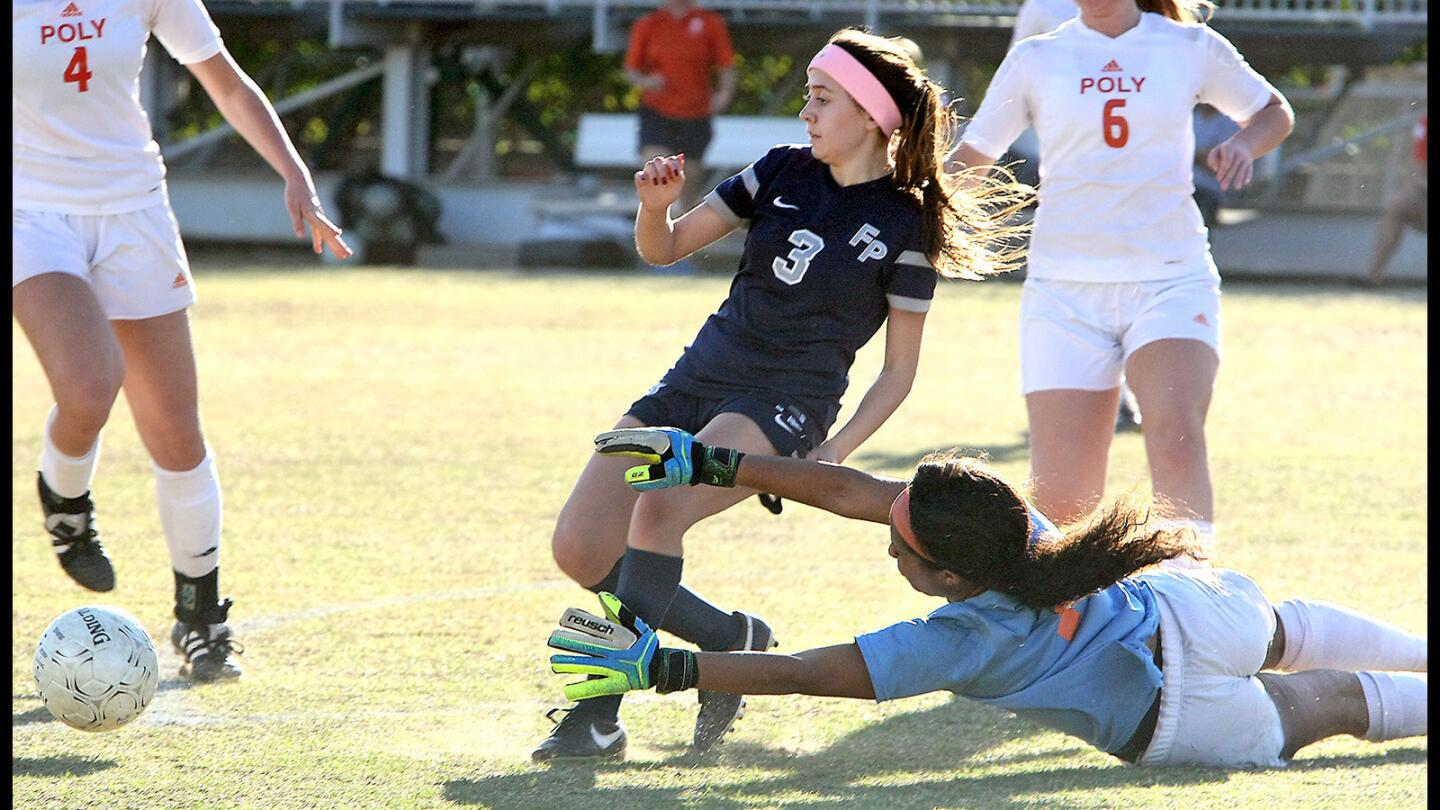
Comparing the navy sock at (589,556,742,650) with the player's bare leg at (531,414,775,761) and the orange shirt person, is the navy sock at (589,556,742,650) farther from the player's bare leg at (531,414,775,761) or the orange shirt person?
the orange shirt person

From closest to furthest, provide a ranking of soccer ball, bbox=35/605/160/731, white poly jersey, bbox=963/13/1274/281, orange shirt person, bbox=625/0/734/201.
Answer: soccer ball, bbox=35/605/160/731, white poly jersey, bbox=963/13/1274/281, orange shirt person, bbox=625/0/734/201

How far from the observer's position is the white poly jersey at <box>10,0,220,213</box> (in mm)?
4836

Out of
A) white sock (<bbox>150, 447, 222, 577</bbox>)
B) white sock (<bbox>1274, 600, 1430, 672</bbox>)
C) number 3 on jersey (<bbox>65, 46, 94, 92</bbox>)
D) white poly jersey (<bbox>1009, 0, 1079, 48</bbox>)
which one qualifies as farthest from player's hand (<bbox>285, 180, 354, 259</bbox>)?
white poly jersey (<bbox>1009, 0, 1079, 48</bbox>)

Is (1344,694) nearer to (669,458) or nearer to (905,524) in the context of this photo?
(905,524)

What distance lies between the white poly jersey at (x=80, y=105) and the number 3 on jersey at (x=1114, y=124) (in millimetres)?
2628

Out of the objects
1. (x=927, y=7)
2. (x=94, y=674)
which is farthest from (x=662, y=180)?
(x=927, y=7)

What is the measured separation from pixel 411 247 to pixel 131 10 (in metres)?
15.2

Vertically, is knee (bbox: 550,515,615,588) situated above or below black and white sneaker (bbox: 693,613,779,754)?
above

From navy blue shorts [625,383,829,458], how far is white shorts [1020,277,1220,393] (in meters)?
1.01

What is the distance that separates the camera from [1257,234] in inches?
746

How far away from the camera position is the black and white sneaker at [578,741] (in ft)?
14.2

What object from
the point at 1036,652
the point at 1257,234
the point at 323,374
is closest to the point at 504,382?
the point at 323,374

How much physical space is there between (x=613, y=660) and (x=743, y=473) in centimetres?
58

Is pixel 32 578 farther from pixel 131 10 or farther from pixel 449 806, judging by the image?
pixel 449 806
